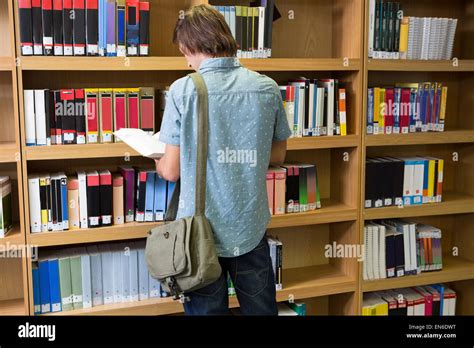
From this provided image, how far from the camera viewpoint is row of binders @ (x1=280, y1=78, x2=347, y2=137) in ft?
8.78

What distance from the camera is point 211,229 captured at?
5.61 ft

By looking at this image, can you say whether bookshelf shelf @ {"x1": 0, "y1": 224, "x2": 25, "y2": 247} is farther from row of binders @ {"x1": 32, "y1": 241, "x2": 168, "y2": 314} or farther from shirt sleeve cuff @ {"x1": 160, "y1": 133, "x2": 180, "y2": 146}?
shirt sleeve cuff @ {"x1": 160, "y1": 133, "x2": 180, "y2": 146}

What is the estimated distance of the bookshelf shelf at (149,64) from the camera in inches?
88.7

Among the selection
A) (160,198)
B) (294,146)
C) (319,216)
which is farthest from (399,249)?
(160,198)

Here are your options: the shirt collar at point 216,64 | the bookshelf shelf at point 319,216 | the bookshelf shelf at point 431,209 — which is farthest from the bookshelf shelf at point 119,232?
the shirt collar at point 216,64

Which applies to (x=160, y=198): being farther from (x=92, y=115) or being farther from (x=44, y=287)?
(x=44, y=287)

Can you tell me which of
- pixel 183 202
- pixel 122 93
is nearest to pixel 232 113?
pixel 183 202

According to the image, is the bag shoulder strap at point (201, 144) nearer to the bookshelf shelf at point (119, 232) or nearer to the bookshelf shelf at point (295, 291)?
the bookshelf shelf at point (119, 232)

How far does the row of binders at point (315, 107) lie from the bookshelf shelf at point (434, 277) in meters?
0.82

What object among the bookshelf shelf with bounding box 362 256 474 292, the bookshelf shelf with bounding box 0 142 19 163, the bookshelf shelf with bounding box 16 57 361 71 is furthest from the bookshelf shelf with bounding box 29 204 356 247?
the bookshelf shelf with bounding box 16 57 361 71

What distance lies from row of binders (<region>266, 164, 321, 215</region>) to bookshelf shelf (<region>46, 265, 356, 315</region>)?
1.27 feet
